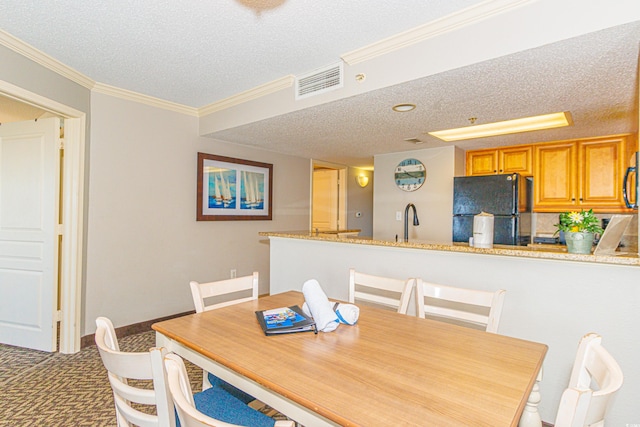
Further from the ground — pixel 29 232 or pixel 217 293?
pixel 29 232

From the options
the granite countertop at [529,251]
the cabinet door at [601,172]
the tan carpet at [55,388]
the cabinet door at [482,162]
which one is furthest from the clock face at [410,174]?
the tan carpet at [55,388]

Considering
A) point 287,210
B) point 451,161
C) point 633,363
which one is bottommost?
point 633,363

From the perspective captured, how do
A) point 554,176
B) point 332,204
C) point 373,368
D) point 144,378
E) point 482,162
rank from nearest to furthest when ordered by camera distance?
point 144,378, point 373,368, point 554,176, point 482,162, point 332,204

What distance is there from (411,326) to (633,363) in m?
1.11

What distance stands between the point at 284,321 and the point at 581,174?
366cm

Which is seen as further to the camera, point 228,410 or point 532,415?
point 228,410

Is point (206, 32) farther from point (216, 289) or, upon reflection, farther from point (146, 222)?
point (146, 222)

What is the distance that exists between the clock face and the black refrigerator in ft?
1.83

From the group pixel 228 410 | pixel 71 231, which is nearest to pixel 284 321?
pixel 228 410

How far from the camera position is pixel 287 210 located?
4.73m

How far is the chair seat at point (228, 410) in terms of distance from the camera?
3.98 ft

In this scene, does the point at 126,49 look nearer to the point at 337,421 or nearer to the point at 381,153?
the point at 337,421

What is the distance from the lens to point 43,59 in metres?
2.40

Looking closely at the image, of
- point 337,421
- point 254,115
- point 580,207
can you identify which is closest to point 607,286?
point 337,421
